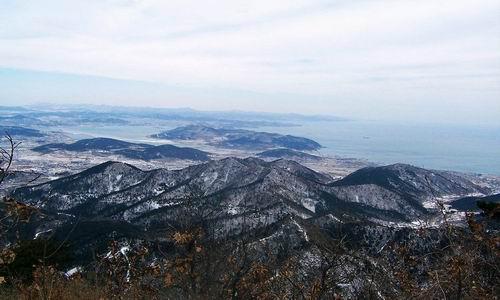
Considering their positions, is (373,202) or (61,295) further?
(373,202)

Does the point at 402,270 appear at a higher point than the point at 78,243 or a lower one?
higher

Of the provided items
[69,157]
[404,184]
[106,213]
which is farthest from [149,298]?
[69,157]

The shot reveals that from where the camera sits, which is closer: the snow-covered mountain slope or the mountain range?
the mountain range

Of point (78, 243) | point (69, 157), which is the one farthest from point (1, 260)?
point (69, 157)

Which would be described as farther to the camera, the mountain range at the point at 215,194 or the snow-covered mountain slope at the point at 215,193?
the snow-covered mountain slope at the point at 215,193

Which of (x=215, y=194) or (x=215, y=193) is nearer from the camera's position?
(x=215, y=194)

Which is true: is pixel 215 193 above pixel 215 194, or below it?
below

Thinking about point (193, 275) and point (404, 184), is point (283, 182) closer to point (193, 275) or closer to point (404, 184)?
point (404, 184)

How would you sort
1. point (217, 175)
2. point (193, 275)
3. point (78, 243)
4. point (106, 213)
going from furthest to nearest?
point (217, 175), point (106, 213), point (78, 243), point (193, 275)

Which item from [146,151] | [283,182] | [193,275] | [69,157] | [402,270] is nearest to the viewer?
[193,275]

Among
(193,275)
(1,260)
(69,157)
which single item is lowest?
(69,157)

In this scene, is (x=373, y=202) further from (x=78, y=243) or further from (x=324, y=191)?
(x=78, y=243)
